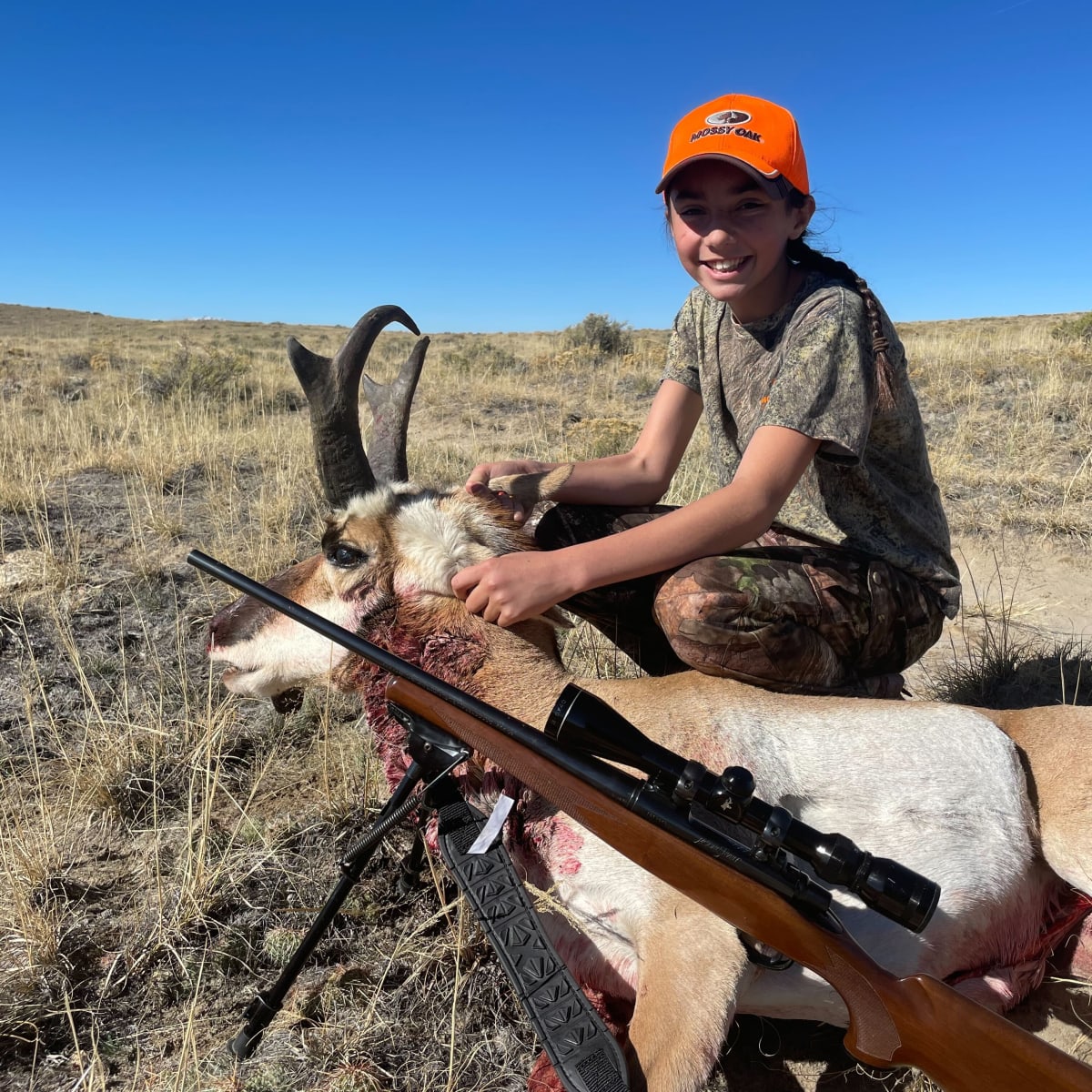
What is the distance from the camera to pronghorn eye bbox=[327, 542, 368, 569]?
115 inches

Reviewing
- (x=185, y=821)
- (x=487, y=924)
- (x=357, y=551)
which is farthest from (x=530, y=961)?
(x=185, y=821)

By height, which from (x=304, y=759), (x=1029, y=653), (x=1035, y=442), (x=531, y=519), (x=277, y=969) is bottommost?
(x=277, y=969)

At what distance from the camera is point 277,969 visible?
8.93 ft

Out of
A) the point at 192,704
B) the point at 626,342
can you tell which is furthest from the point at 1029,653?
the point at 626,342

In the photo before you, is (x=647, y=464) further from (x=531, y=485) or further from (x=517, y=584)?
(x=517, y=584)

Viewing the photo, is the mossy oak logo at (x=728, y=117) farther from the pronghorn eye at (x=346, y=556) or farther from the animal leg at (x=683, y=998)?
the animal leg at (x=683, y=998)

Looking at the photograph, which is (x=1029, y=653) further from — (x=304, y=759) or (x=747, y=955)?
(x=304, y=759)

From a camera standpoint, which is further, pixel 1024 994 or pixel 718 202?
pixel 718 202

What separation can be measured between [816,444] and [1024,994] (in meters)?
2.15

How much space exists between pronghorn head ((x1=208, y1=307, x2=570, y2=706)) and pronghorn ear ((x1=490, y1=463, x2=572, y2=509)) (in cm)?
24

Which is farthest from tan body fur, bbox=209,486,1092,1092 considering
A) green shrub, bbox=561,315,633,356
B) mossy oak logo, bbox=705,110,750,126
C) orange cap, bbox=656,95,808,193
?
green shrub, bbox=561,315,633,356

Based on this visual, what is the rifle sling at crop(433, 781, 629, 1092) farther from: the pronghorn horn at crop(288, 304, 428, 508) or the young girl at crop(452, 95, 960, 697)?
the pronghorn horn at crop(288, 304, 428, 508)

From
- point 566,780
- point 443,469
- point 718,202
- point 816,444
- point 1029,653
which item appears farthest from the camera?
point 443,469

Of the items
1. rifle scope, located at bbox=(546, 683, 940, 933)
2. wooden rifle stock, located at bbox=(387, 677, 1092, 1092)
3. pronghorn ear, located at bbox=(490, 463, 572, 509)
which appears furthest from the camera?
pronghorn ear, located at bbox=(490, 463, 572, 509)
